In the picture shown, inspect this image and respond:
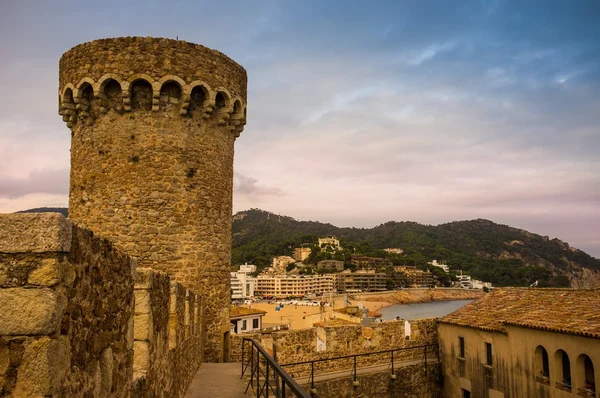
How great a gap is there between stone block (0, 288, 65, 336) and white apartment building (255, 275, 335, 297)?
126 metres

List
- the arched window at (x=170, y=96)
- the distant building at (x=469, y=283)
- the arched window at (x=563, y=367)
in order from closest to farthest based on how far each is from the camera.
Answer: the arched window at (x=170, y=96) → the arched window at (x=563, y=367) → the distant building at (x=469, y=283)

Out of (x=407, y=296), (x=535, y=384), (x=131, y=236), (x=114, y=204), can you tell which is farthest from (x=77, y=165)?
(x=407, y=296)

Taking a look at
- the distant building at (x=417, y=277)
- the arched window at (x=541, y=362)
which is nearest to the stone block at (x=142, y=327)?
the arched window at (x=541, y=362)

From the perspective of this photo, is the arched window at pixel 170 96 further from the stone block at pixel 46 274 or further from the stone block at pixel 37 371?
the stone block at pixel 37 371

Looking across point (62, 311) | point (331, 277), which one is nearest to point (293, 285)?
point (331, 277)

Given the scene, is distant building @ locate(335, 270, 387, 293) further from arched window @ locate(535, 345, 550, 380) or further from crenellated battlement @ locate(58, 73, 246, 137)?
crenellated battlement @ locate(58, 73, 246, 137)

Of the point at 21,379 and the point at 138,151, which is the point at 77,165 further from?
the point at 21,379

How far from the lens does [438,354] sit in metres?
17.7

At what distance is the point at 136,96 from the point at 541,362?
12044 mm

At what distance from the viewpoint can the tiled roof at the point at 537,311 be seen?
1234 centimetres

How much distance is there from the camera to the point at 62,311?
2396mm

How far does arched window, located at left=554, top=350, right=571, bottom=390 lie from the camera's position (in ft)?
39.7

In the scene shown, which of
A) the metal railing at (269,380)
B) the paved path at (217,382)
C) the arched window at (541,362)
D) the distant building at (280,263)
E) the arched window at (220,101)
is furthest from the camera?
the distant building at (280,263)

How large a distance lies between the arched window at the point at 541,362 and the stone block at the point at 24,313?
528 inches
